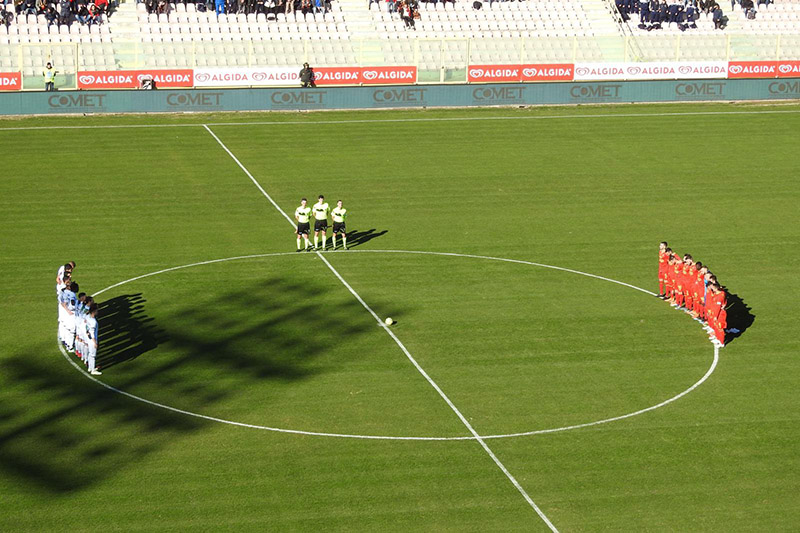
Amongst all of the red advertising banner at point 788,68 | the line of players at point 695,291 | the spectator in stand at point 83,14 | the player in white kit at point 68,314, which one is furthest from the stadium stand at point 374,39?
the player in white kit at point 68,314

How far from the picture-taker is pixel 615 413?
73.5 ft

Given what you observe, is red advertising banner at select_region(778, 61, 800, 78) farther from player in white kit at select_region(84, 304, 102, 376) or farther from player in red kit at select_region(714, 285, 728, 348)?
player in white kit at select_region(84, 304, 102, 376)

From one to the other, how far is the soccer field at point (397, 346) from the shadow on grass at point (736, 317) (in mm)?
255

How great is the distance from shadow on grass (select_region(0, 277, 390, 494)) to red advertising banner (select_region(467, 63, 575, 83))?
31.5m

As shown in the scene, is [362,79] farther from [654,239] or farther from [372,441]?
[372,441]

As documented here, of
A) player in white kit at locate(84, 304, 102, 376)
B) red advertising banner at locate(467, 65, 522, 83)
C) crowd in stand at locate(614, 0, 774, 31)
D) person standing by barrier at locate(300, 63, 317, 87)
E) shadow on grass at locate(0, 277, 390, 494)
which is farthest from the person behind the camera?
crowd in stand at locate(614, 0, 774, 31)

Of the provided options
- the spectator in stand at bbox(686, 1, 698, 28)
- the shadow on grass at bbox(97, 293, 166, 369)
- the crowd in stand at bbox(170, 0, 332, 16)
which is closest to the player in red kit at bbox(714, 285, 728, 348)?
the shadow on grass at bbox(97, 293, 166, 369)

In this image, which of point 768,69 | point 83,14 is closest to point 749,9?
point 768,69

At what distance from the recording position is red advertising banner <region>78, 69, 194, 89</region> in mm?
55281

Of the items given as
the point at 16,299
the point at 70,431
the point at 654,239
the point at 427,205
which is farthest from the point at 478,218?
the point at 70,431

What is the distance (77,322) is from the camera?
24328 millimetres

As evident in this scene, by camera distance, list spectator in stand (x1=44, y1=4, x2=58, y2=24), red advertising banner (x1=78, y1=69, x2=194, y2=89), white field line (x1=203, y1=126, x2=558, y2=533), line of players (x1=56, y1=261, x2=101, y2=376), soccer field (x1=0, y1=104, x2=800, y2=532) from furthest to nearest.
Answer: spectator in stand (x1=44, y1=4, x2=58, y2=24) → red advertising banner (x1=78, y1=69, x2=194, y2=89) → line of players (x1=56, y1=261, x2=101, y2=376) → soccer field (x1=0, y1=104, x2=800, y2=532) → white field line (x1=203, y1=126, x2=558, y2=533)

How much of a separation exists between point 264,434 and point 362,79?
1564 inches

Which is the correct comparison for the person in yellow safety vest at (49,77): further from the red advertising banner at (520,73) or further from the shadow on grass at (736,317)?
the shadow on grass at (736,317)
